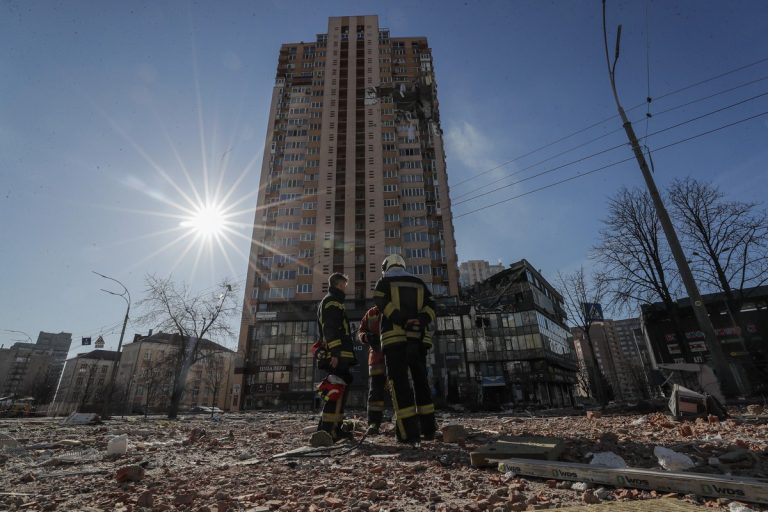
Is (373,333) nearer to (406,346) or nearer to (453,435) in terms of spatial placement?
(406,346)

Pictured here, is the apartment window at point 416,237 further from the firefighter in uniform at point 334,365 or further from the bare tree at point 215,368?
the firefighter in uniform at point 334,365

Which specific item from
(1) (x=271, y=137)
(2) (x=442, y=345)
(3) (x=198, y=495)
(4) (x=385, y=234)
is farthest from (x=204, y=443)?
(1) (x=271, y=137)

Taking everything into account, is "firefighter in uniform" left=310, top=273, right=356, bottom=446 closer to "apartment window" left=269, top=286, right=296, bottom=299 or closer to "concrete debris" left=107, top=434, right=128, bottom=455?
"concrete debris" left=107, top=434, right=128, bottom=455

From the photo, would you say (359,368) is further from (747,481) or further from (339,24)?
(339,24)

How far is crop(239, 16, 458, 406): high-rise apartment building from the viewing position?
44.7 meters

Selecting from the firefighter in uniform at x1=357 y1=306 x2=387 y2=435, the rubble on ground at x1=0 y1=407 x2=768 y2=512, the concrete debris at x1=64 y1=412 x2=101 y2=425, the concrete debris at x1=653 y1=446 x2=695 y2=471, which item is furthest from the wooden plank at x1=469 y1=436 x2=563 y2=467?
the concrete debris at x1=64 y1=412 x2=101 y2=425

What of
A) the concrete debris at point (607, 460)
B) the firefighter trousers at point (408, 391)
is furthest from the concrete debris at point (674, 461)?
the firefighter trousers at point (408, 391)

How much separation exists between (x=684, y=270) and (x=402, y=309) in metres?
8.27

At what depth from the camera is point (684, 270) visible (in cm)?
879

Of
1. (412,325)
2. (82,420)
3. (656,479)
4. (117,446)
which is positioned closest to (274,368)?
(82,420)

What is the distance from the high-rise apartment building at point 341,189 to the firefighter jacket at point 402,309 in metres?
39.0

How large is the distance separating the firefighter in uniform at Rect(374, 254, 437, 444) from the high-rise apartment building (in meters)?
39.1

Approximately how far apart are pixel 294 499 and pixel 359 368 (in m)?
35.6

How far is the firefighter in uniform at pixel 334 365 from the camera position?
5164 millimetres
